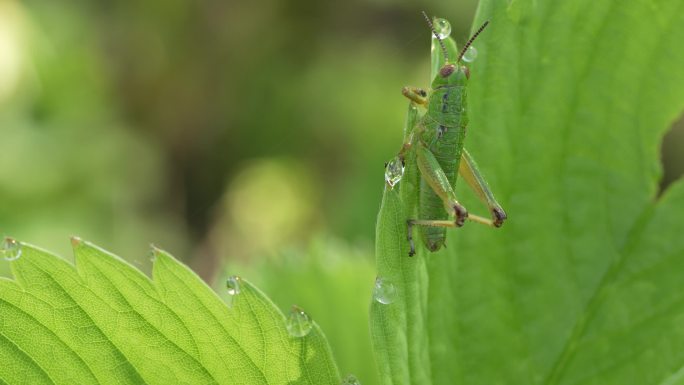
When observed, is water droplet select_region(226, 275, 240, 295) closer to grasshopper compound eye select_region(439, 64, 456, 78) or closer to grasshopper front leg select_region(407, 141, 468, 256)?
grasshopper front leg select_region(407, 141, 468, 256)

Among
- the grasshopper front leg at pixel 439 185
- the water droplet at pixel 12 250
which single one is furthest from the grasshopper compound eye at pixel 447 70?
the water droplet at pixel 12 250

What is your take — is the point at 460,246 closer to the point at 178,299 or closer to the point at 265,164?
the point at 178,299

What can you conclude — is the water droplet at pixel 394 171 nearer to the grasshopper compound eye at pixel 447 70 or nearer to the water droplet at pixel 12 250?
the grasshopper compound eye at pixel 447 70

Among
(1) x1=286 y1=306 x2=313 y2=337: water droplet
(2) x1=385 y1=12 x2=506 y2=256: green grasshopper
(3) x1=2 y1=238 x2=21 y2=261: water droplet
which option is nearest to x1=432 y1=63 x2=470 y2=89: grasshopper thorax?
(2) x1=385 y1=12 x2=506 y2=256: green grasshopper

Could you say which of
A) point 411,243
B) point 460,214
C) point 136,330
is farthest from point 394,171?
point 136,330

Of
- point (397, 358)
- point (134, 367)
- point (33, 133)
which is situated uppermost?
point (33, 133)

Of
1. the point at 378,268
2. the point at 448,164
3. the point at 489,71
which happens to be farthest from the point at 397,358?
the point at 448,164

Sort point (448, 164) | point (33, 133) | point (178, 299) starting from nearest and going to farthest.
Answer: point (178, 299) → point (448, 164) → point (33, 133)
